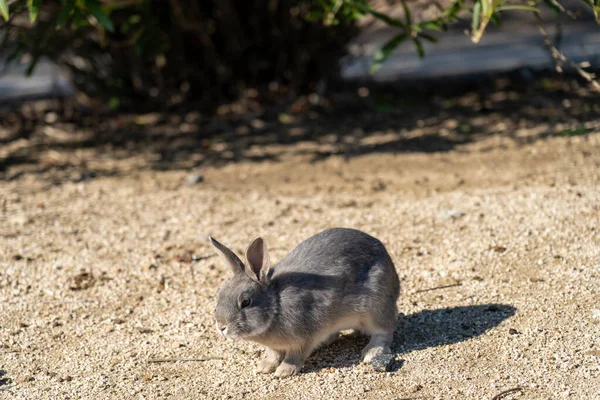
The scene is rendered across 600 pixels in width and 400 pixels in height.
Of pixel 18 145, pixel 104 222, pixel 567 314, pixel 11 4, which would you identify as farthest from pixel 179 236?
pixel 18 145

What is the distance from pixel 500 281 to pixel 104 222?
10.2 feet

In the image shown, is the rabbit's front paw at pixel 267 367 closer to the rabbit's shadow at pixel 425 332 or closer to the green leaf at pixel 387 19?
the rabbit's shadow at pixel 425 332

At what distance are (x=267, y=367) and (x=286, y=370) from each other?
0.12m

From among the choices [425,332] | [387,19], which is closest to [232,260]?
[425,332]

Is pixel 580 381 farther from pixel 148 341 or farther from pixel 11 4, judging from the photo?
pixel 11 4

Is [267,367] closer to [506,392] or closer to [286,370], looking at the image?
[286,370]

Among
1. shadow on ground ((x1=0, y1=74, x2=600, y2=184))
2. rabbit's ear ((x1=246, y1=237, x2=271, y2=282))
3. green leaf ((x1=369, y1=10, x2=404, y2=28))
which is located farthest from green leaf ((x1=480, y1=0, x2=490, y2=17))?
shadow on ground ((x1=0, y1=74, x2=600, y2=184))

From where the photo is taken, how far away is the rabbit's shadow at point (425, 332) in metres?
4.38

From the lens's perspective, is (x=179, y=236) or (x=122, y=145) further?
(x=122, y=145)

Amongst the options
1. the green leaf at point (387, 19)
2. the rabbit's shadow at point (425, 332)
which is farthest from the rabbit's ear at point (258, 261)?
the green leaf at point (387, 19)

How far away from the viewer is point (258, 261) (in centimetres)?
412

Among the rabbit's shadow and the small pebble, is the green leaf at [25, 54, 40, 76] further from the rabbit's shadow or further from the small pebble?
the small pebble

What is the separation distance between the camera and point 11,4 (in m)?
6.20

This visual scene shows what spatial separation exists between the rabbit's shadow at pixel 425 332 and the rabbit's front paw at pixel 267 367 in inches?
6.1
